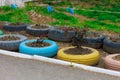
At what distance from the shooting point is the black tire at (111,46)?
306 inches

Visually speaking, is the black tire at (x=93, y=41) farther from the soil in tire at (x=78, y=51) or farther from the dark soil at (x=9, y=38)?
the dark soil at (x=9, y=38)

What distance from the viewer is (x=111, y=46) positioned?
7.86 m

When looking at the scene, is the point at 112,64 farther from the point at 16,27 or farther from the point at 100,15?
the point at 100,15

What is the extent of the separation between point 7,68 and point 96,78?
210cm

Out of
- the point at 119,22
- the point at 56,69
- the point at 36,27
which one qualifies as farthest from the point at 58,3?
the point at 56,69

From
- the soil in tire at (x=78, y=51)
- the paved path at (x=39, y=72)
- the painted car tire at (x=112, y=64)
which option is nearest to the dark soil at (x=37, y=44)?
the paved path at (x=39, y=72)

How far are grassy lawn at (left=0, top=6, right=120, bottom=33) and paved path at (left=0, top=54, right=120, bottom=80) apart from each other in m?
4.00

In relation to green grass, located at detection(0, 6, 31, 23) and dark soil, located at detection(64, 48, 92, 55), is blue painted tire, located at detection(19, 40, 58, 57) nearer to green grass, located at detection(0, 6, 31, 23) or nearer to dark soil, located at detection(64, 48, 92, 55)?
dark soil, located at detection(64, 48, 92, 55)

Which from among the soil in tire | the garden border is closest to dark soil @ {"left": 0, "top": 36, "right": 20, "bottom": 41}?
the garden border

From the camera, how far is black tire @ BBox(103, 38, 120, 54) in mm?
7780

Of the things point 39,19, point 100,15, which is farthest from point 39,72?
point 100,15

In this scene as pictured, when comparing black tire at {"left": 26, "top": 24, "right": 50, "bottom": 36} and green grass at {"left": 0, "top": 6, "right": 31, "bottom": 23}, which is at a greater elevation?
green grass at {"left": 0, "top": 6, "right": 31, "bottom": 23}

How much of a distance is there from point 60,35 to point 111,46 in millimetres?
1746

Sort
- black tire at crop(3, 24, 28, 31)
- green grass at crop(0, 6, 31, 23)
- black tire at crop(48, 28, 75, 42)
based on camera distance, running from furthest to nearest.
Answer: green grass at crop(0, 6, 31, 23) → black tire at crop(3, 24, 28, 31) → black tire at crop(48, 28, 75, 42)
